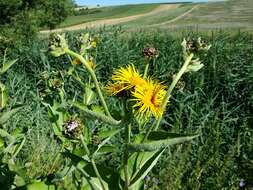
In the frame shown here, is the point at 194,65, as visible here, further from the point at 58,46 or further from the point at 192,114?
the point at 192,114

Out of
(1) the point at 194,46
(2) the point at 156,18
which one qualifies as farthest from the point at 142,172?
(2) the point at 156,18

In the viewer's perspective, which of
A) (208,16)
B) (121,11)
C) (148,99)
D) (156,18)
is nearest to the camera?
(148,99)

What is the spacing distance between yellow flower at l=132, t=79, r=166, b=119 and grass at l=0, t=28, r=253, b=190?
1.18 meters

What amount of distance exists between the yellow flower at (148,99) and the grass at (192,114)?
3.89 ft

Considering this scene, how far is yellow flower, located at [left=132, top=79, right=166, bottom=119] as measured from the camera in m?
2.10

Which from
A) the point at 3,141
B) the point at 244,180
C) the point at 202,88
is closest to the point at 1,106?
the point at 3,141

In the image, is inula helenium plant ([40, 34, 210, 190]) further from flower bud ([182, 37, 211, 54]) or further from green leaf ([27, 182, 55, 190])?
green leaf ([27, 182, 55, 190])

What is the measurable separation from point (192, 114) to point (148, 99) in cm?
381

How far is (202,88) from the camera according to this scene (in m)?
6.71

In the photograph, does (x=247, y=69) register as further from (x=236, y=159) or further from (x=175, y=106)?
(x=236, y=159)

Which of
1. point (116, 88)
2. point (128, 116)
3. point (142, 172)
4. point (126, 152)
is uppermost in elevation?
point (116, 88)

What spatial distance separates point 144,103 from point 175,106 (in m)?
4.35

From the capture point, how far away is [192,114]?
5.88m

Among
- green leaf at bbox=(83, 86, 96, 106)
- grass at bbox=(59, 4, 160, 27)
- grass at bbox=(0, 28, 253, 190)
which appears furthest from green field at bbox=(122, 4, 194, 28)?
green leaf at bbox=(83, 86, 96, 106)
